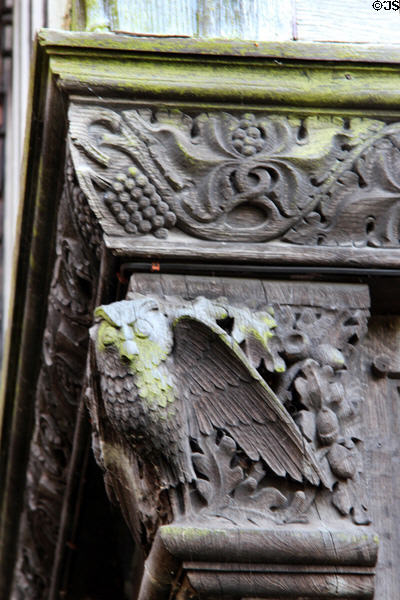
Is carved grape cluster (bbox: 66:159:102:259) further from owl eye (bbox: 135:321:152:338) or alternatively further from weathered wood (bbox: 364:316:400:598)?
weathered wood (bbox: 364:316:400:598)

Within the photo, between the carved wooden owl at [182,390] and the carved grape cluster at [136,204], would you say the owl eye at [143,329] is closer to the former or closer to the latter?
the carved wooden owl at [182,390]

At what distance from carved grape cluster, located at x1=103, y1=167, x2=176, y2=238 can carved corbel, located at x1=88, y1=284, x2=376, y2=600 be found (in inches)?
5.6

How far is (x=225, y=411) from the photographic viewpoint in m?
3.20

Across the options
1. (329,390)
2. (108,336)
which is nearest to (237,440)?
(329,390)

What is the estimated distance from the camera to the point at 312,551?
10.2 feet

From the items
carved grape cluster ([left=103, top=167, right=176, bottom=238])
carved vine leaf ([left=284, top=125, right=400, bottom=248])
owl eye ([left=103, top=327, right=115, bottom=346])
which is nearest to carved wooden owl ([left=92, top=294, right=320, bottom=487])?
owl eye ([left=103, top=327, right=115, bottom=346])

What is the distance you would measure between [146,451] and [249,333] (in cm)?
32

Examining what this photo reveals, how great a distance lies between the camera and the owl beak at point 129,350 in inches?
124

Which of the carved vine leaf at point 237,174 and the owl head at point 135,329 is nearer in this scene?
the owl head at point 135,329

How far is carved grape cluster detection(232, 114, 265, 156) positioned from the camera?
131 inches

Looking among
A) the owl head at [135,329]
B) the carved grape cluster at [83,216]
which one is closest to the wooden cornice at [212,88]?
the carved grape cluster at [83,216]

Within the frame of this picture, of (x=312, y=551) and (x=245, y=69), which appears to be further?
(x=245, y=69)

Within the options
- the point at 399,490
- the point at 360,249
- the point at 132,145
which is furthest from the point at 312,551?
the point at 132,145

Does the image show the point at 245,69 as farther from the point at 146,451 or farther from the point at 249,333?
the point at 146,451
